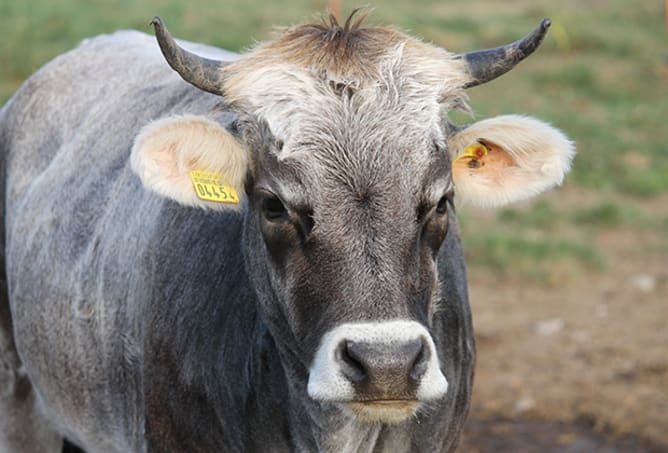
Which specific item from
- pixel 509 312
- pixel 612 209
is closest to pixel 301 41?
pixel 509 312

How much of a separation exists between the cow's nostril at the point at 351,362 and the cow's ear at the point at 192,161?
0.73 metres

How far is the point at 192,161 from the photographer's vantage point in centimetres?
375

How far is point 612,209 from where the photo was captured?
9.70 m

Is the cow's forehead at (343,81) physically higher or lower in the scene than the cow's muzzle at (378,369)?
higher

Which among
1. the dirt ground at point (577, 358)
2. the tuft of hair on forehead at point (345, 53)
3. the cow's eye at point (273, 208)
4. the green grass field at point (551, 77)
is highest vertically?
the tuft of hair on forehead at point (345, 53)

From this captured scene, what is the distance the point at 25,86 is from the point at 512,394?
3.08 m

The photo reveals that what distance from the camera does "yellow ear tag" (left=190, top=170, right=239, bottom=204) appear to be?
373 centimetres

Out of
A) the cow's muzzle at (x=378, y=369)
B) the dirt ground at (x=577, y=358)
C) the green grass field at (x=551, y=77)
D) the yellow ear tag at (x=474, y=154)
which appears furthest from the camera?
the green grass field at (x=551, y=77)

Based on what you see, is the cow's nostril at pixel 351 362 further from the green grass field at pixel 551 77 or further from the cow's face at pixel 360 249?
the green grass field at pixel 551 77

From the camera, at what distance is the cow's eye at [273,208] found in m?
3.48

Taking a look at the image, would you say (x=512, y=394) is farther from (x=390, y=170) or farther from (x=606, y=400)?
(x=390, y=170)

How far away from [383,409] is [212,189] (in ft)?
2.88

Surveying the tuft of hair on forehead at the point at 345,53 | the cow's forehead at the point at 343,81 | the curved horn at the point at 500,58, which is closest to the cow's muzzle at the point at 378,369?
the cow's forehead at the point at 343,81

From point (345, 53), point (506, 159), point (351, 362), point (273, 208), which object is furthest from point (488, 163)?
point (351, 362)
